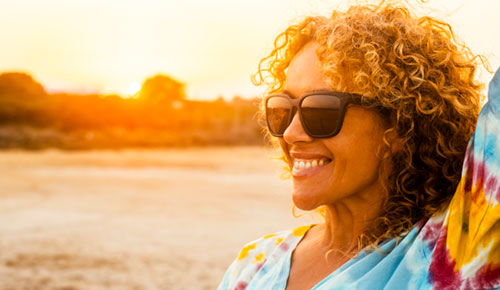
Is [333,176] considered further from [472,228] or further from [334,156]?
[472,228]

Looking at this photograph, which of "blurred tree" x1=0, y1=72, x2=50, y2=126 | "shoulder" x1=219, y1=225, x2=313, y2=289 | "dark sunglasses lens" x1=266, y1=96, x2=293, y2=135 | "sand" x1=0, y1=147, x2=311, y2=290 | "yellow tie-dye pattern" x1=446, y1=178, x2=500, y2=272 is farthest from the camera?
"blurred tree" x1=0, y1=72, x2=50, y2=126

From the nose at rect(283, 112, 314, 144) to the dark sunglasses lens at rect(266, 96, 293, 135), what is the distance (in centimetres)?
4

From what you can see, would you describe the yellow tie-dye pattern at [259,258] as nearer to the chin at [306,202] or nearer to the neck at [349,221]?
the neck at [349,221]

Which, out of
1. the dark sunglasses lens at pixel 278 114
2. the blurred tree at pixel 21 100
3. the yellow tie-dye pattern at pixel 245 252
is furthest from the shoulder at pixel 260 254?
the blurred tree at pixel 21 100

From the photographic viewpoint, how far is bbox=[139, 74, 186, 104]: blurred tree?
131 ft

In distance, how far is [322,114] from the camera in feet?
5.12

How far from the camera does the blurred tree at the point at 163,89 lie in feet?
131

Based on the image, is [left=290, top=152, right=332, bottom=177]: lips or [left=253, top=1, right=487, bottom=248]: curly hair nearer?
[left=253, top=1, right=487, bottom=248]: curly hair

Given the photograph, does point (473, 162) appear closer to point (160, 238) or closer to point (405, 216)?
point (405, 216)

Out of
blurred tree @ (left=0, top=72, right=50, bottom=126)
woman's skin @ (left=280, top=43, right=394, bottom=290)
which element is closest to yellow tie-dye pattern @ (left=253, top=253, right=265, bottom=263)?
woman's skin @ (left=280, top=43, right=394, bottom=290)

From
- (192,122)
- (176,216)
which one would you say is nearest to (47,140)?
(192,122)

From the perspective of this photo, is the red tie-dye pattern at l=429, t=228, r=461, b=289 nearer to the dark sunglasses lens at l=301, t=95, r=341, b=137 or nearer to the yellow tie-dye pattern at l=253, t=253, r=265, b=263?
the dark sunglasses lens at l=301, t=95, r=341, b=137

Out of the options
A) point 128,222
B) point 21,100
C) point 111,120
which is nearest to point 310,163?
point 128,222

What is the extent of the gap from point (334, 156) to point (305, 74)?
9.9 inches
